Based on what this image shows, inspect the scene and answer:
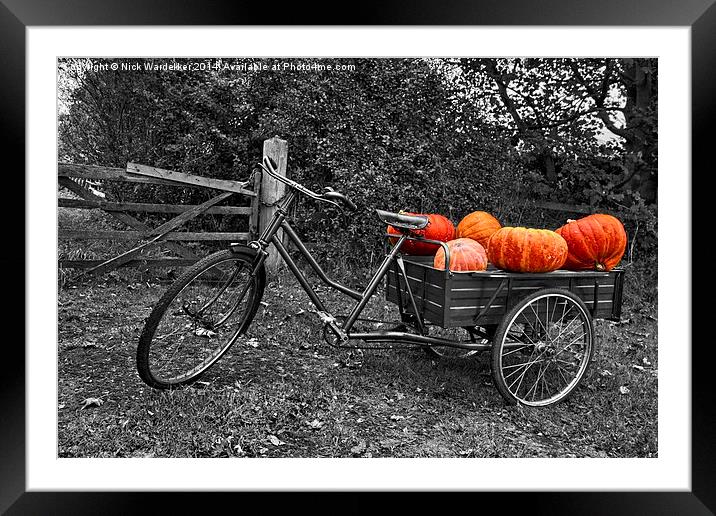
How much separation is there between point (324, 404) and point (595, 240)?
1.72 m

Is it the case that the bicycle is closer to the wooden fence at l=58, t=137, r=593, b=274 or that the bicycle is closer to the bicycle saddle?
the bicycle saddle

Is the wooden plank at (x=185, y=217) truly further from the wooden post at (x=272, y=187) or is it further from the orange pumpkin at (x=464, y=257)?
the orange pumpkin at (x=464, y=257)

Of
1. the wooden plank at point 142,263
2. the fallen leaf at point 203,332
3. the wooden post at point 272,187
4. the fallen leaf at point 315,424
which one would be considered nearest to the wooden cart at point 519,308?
the fallen leaf at point 315,424

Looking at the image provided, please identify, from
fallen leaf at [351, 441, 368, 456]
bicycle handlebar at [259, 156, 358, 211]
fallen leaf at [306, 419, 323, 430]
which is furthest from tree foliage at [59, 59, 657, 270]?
fallen leaf at [351, 441, 368, 456]

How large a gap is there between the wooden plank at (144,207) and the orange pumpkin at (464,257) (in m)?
2.08

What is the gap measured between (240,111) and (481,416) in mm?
2651

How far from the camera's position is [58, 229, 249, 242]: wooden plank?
363 centimetres

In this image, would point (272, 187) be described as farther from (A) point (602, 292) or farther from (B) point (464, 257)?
(A) point (602, 292)

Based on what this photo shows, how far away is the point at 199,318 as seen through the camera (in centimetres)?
274

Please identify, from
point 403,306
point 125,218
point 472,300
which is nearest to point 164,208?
point 125,218

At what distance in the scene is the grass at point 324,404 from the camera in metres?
2.50
